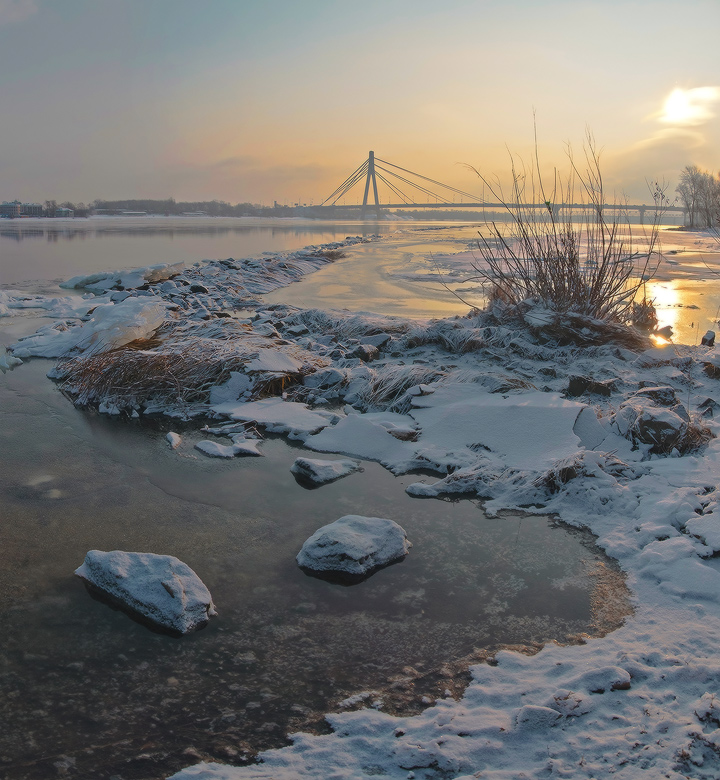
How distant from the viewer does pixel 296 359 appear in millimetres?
5043

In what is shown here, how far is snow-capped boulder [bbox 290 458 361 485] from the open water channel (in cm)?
6

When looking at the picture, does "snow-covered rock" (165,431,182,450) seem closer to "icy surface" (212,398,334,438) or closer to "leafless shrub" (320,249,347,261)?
"icy surface" (212,398,334,438)

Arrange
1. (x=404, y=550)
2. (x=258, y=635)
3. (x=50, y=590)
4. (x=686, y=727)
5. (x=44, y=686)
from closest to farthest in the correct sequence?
(x=686, y=727) → (x=44, y=686) → (x=258, y=635) → (x=50, y=590) → (x=404, y=550)

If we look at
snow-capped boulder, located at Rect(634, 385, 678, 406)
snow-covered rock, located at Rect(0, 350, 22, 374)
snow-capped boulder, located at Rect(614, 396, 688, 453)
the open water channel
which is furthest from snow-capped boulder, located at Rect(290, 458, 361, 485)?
snow-covered rock, located at Rect(0, 350, 22, 374)

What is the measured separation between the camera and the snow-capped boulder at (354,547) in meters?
2.27

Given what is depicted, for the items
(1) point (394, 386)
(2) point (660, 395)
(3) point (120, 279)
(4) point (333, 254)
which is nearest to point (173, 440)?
(1) point (394, 386)

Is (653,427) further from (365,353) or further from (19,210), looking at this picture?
(19,210)

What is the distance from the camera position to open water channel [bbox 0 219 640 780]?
1.57 metres

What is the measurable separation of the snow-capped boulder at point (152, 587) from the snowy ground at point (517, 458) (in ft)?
1.92

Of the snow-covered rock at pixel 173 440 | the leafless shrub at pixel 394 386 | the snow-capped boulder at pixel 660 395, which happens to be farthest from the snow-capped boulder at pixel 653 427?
the snow-covered rock at pixel 173 440

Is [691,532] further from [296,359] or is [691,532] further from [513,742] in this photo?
[296,359]

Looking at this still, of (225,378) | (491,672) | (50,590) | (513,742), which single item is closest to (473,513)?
(491,672)

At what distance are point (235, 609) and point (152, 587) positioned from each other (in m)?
0.29

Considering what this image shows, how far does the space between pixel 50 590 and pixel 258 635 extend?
31.8 inches
